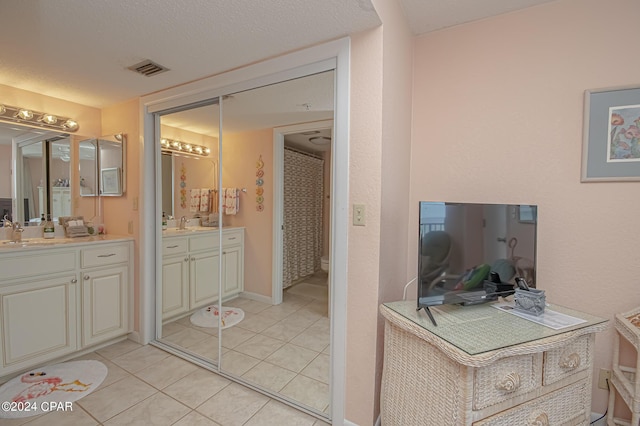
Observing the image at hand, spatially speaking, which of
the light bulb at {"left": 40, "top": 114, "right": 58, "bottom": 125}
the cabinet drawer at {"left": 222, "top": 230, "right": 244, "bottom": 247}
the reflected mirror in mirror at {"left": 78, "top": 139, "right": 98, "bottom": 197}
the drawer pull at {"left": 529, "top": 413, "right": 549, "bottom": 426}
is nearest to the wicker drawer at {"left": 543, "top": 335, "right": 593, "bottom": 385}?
the drawer pull at {"left": 529, "top": 413, "right": 549, "bottom": 426}

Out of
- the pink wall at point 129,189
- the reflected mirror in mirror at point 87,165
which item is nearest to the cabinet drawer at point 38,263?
the pink wall at point 129,189

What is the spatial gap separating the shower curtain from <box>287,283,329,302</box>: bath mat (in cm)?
9

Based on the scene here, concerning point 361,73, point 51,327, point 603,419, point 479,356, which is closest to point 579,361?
point 603,419

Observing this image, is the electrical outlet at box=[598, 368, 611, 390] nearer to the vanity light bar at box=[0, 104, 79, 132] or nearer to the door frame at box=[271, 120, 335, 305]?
the door frame at box=[271, 120, 335, 305]

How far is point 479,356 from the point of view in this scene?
0.92m

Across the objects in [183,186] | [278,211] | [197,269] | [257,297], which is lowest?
[257,297]

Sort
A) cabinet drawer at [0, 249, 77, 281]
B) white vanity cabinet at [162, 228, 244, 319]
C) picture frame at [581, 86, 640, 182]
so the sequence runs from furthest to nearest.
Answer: white vanity cabinet at [162, 228, 244, 319]
cabinet drawer at [0, 249, 77, 281]
picture frame at [581, 86, 640, 182]

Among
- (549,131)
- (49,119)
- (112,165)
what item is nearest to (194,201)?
(112,165)

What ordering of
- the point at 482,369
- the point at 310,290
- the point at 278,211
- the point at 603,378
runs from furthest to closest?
the point at 310,290 → the point at 278,211 → the point at 603,378 → the point at 482,369

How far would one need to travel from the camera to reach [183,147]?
107 inches

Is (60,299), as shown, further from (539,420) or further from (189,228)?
(539,420)

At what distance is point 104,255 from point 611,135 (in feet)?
11.8

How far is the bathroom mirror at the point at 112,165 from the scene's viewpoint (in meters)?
2.56

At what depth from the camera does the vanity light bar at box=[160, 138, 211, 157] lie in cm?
260
